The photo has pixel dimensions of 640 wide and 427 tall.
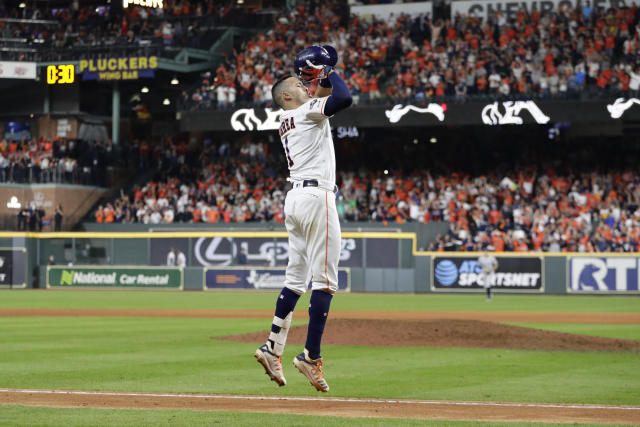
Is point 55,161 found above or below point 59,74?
below

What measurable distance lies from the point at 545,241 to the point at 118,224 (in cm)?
1767

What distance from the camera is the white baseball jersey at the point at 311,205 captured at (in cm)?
804

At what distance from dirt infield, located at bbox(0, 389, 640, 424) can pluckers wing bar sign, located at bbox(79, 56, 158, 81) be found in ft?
114

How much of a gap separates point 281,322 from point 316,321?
1.02 feet

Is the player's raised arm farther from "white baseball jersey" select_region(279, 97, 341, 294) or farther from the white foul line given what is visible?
the white foul line

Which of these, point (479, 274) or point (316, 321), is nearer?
point (316, 321)

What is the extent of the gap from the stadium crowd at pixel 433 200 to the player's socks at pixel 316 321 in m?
27.9

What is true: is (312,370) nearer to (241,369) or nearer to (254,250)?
(241,369)

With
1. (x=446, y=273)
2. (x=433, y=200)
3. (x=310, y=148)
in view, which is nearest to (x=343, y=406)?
(x=310, y=148)

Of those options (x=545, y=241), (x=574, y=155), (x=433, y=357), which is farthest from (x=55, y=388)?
(x=574, y=155)

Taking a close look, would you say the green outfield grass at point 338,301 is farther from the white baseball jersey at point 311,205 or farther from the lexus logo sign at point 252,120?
the white baseball jersey at point 311,205

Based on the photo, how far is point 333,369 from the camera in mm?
12688

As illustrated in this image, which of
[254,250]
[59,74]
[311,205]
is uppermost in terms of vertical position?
[59,74]

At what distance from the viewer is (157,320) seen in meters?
22.6
